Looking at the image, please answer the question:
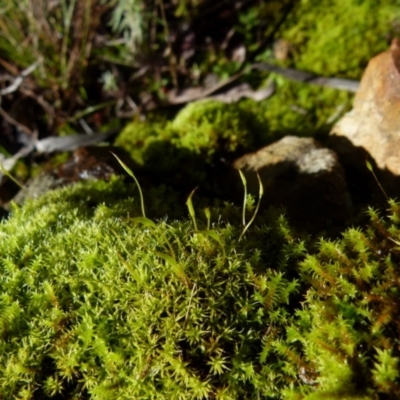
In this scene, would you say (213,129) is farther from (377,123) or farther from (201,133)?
(377,123)

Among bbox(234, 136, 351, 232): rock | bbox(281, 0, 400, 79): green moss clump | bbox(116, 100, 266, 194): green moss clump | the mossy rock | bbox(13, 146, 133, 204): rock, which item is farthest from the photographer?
bbox(281, 0, 400, 79): green moss clump

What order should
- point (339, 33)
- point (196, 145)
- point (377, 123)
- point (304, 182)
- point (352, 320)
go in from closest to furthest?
point (352, 320), point (304, 182), point (377, 123), point (196, 145), point (339, 33)

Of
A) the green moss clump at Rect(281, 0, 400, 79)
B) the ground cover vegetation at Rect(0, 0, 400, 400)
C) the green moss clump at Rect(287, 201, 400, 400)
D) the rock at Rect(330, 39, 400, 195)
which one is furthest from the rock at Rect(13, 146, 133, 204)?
the green moss clump at Rect(281, 0, 400, 79)

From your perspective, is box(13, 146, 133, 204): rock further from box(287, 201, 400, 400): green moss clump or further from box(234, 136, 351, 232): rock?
Result: box(287, 201, 400, 400): green moss clump

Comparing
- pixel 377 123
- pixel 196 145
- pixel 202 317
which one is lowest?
pixel 377 123

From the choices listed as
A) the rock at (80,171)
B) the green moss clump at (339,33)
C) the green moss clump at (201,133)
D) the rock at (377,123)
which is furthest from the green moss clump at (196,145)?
the green moss clump at (339,33)

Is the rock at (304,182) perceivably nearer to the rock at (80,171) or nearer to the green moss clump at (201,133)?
the green moss clump at (201,133)

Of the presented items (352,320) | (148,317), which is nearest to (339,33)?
(352,320)
